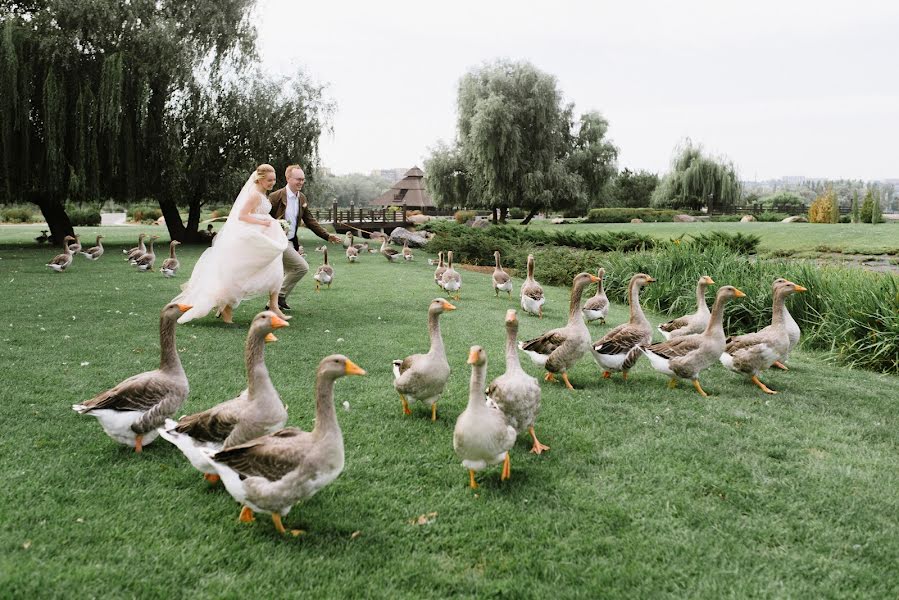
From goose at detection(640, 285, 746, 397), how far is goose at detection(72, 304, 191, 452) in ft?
17.4

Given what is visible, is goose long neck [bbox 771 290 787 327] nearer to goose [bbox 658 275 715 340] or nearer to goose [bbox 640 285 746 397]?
goose [bbox 640 285 746 397]

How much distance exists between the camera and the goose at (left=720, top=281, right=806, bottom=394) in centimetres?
763

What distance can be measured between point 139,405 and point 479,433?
2.78 m

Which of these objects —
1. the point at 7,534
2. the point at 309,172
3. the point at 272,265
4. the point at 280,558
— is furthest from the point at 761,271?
the point at 309,172

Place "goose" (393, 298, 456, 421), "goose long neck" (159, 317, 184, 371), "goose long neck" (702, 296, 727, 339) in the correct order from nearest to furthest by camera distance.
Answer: "goose long neck" (159, 317, 184, 371), "goose" (393, 298, 456, 421), "goose long neck" (702, 296, 727, 339)

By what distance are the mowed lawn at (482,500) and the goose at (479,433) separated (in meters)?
0.26

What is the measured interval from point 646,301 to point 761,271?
8.33ft

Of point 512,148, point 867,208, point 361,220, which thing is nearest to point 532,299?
point 512,148

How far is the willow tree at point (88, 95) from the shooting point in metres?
22.3

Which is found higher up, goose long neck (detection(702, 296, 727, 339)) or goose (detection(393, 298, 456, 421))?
goose long neck (detection(702, 296, 727, 339))

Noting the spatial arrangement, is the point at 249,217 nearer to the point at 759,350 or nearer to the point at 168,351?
the point at 168,351

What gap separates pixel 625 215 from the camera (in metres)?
56.8

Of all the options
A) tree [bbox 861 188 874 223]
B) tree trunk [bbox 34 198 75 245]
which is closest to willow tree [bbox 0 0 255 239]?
tree trunk [bbox 34 198 75 245]

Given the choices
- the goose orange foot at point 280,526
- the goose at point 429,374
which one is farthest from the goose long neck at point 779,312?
the goose orange foot at point 280,526
